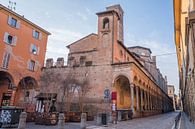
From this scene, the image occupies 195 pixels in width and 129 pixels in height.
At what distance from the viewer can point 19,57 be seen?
2664 cm

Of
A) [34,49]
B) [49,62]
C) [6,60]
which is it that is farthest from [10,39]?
[49,62]

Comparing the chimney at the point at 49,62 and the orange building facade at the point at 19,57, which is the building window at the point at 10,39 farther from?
the chimney at the point at 49,62

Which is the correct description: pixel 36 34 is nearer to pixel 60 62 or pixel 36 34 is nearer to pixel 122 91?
pixel 60 62

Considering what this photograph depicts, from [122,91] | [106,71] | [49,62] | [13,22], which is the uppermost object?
[13,22]

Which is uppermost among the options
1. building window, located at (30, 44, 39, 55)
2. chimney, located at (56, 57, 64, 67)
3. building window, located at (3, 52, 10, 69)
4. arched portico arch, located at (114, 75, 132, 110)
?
building window, located at (30, 44, 39, 55)

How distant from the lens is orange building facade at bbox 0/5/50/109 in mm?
24734

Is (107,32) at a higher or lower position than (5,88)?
higher

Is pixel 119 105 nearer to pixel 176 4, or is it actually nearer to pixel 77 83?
pixel 77 83

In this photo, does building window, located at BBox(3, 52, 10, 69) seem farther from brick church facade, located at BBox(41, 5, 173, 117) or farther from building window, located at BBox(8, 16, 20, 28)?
brick church facade, located at BBox(41, 5, 173, 117)

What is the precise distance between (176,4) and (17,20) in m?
20.8

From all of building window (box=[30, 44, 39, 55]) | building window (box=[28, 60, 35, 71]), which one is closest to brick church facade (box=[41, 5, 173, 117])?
building window (box=[28, 60, 35, 71])

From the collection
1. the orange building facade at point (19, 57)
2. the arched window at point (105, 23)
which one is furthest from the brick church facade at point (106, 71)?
the orange building facade at point (19, 57)

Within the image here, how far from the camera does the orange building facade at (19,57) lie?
24.7 meters

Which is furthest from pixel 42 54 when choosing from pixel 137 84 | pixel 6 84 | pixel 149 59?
pixel 149 59
